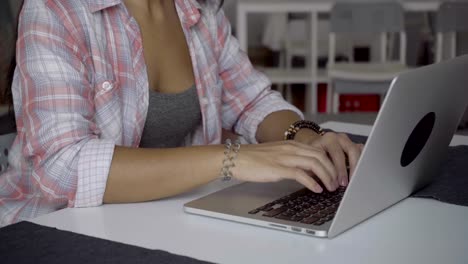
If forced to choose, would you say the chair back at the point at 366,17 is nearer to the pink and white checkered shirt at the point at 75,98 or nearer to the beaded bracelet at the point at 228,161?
the pink and white checkered shirt at the point at 75,98

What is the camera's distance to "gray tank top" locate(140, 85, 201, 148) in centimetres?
136

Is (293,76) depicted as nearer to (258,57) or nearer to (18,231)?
(258,57)

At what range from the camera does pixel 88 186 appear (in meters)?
1.05

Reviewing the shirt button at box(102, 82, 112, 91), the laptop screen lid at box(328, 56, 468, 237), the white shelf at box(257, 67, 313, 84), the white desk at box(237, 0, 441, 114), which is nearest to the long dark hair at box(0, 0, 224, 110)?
the shirt button at box(102, 82, 112, 91)

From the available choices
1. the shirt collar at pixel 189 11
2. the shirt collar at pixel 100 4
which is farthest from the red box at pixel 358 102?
the shirt collar at pixel 100 4

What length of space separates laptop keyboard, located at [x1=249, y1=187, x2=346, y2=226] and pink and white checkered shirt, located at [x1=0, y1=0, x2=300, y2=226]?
0.25 m

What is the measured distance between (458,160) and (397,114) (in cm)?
45

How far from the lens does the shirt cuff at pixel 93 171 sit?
1.05m

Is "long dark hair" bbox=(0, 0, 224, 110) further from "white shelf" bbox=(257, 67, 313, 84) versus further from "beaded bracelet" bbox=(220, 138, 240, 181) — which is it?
"white shelf" bbox=(257, 67, 313, 84)

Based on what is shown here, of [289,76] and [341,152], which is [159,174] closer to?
[341,152]

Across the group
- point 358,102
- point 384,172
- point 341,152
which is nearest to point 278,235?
point 384,172

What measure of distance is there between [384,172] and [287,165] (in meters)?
0.16

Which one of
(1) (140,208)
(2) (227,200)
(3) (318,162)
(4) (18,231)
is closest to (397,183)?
(3) (318,162)

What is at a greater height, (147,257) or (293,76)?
(147,257)
